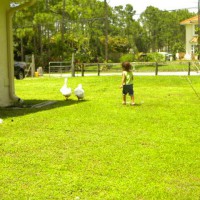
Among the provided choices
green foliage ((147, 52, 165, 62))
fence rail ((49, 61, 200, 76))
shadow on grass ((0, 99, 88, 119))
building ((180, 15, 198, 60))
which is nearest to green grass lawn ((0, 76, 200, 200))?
shadow on grass ((0, 99, 88, 119))

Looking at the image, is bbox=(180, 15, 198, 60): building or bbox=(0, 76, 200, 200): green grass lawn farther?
bbox=(180, 15, 198, 60): building

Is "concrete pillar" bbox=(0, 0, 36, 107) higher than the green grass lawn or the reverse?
higher

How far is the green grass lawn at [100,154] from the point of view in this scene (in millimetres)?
4180

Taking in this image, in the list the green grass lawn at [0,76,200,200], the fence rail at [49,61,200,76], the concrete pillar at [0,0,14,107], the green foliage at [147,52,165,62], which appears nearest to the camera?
the green grass lawn at [0,76,200,200]

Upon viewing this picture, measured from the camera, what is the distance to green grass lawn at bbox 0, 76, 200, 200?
4180 millimetres

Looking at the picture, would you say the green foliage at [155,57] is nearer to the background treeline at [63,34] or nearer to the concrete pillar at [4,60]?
the background treeline at [63,34]

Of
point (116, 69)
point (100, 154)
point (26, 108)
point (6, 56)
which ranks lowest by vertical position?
point (100, 154)

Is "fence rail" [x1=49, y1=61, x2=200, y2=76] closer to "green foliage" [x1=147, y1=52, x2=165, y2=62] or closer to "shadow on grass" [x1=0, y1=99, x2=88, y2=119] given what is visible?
"green foliage" [x1=147, y1=52, x2=165, y2=62]

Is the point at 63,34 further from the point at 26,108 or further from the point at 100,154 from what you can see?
the point at 100,154

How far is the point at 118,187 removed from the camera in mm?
4238

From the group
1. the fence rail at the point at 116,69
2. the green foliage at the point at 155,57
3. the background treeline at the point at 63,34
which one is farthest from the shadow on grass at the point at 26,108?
the green foliage at the point at 155,57

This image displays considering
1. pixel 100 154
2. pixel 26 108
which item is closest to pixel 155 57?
pixel 26 108

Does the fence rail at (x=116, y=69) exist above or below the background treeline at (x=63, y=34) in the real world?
below

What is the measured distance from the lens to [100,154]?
5.49 m
